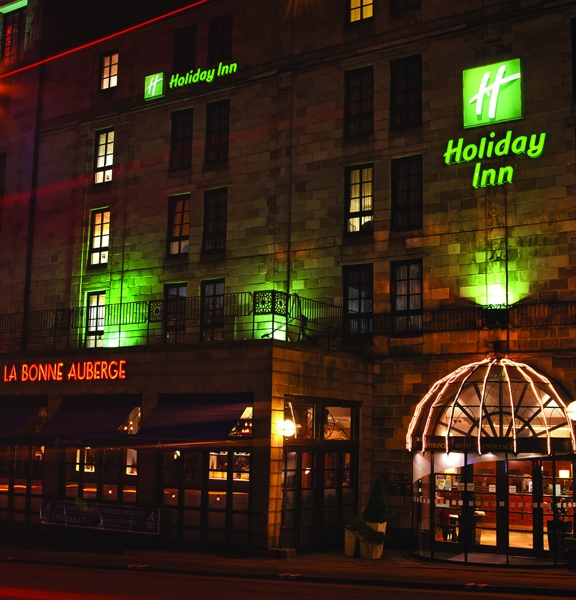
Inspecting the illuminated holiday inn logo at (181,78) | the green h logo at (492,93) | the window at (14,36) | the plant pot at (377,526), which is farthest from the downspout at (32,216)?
the green h logo at (492,93)

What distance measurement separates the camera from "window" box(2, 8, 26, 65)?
37.5m

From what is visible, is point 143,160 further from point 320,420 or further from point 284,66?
point 320,420

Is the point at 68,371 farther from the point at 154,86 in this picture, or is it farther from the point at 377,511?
the point at 154,86

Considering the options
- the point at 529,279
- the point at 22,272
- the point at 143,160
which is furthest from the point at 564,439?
the point at 22,272

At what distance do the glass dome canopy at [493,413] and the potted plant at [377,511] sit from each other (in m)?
1.60

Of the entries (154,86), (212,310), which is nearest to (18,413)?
(212,310)

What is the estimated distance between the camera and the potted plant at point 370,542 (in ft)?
79.5

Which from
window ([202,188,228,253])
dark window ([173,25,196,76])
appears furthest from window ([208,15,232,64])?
window ([202,188,228,253])

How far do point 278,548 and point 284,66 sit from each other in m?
16.3

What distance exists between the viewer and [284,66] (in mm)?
30344

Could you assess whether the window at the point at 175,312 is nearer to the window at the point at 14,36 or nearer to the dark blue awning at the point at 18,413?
the dark blue awning at the point at 18,413

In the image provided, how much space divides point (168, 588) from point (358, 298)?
12.6m

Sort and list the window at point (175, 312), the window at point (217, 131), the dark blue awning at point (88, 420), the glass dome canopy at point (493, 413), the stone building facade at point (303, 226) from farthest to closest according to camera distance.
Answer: the window at point (217, 131) → the window at point (175, 312) → the dark blue awning at point (88, 420) → the stone building facade at point (303, 226) → the glass dome canopy at point (493, 413)

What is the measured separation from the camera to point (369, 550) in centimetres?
2428
